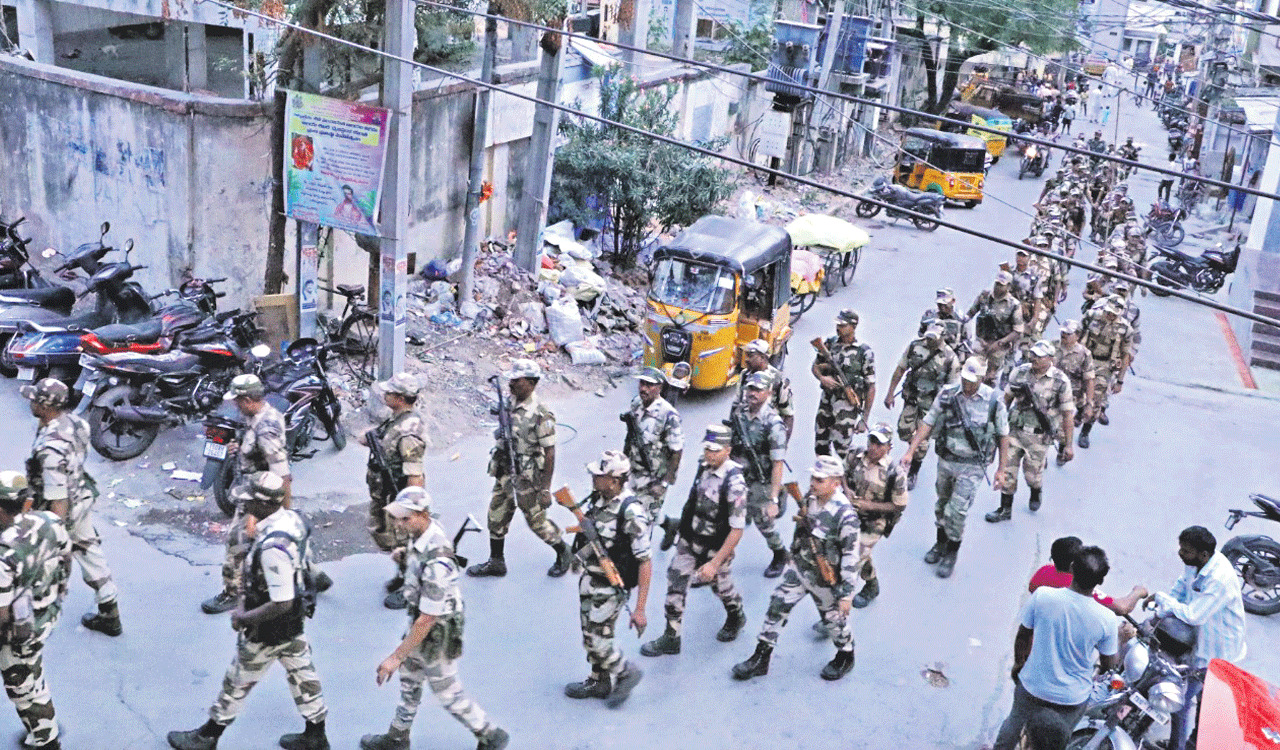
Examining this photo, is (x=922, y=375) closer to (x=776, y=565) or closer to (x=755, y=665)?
(x=776, y=565)

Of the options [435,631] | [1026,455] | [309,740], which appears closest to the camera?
[435,631]

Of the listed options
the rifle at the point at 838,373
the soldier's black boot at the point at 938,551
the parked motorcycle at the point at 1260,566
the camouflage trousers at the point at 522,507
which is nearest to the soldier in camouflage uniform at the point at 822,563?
the camouflage trousers at the point at 522,507

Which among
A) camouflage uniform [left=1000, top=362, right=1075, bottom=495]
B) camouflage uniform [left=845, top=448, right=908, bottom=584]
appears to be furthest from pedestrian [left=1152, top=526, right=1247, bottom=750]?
camouflage uniform [left=1000, top=362, right=1075, bottom=495]

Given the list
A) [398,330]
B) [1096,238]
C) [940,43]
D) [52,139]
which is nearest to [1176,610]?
[398,330]

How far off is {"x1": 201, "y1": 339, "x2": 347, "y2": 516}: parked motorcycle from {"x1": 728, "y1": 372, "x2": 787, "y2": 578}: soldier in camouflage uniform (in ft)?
11.2

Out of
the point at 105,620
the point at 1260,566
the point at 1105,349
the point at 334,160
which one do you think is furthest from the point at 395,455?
the point at 1105,349

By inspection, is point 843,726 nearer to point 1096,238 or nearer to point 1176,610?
point 1176,610

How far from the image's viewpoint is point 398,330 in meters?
10.6

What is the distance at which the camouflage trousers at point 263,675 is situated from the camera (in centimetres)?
579

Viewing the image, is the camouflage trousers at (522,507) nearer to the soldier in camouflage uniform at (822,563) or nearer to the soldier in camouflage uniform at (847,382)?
the soldier in camouflage uniform at (822,563)

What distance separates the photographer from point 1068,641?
5.87 metres

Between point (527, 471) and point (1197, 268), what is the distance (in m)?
16.6

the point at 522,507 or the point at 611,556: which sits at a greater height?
the point at 611,556

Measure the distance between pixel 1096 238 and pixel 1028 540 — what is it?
552 inches
